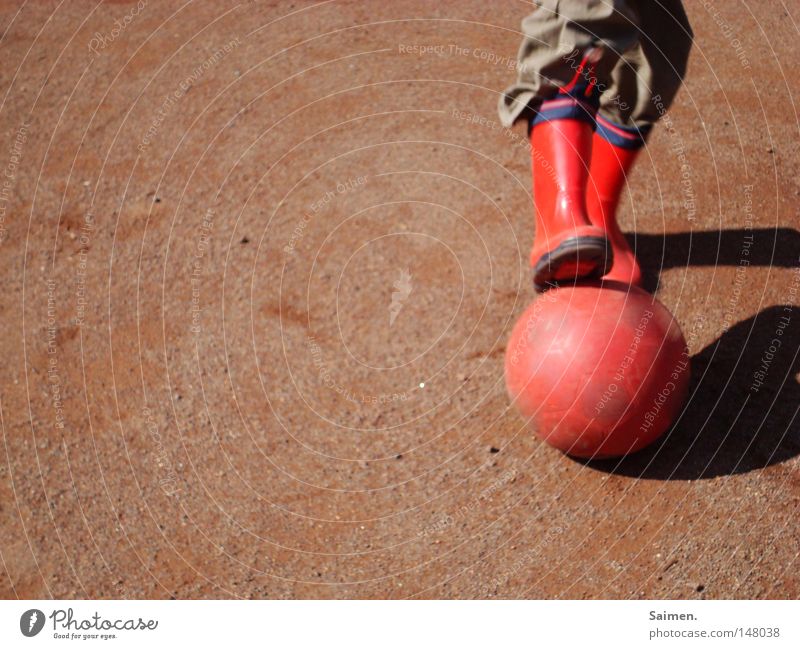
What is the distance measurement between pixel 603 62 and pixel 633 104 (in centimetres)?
28

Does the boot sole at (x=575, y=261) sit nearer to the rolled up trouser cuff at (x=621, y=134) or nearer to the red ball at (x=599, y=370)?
the red ball at (x=599, y=370)

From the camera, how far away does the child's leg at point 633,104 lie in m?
3.91

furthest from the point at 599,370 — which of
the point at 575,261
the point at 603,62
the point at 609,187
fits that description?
Answer: the point at 603,62

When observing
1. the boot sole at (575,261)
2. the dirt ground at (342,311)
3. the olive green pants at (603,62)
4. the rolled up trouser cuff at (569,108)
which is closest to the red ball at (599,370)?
the boot sole at (575,261)

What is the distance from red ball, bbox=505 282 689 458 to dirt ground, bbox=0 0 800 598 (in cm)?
24

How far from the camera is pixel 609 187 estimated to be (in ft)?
13.0

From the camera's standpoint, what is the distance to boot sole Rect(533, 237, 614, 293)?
3246mm

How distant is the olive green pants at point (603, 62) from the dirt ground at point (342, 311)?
603 mm

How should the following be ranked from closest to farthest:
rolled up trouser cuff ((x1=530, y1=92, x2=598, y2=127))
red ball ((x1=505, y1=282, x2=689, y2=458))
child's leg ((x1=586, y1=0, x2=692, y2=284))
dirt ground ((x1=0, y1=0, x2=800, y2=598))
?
red ball ((x1=505, y1=282, x2=689, y2=458)) < dirt ground ((x1=0, y1=0, x2=800, y2=598)) < rolled up trouser cuff ((x1=530, y1=92, x2=598, y2=127)) < child's leg ((x1=586, y1=0, x2=692, y2=284))

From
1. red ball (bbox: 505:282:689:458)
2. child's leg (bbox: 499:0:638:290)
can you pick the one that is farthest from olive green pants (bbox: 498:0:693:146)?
red ball (bbox: 505:282:689:458)

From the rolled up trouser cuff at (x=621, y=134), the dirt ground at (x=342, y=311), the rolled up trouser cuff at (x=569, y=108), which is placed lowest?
the dirt ground at (x=342, y=311)

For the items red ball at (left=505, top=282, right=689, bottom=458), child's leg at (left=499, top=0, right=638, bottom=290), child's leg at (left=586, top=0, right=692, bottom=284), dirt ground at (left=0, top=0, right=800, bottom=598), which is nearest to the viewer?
red ball at (left=505, top=282, right=689, bottom=458)

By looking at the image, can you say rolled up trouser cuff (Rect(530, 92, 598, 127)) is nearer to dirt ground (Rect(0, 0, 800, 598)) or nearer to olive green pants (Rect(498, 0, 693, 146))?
olive green pants (Rect(498, 0, 693, 146))

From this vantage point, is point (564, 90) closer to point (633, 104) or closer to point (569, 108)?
point (569, 108)
